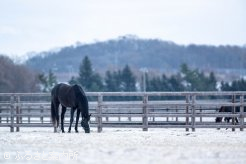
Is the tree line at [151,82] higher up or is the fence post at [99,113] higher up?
the tree line at [151,82]

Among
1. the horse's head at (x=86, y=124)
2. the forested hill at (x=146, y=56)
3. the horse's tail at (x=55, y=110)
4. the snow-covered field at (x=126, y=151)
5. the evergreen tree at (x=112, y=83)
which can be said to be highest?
the forested hill at (x=146, y=56)

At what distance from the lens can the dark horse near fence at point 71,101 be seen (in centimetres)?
1812

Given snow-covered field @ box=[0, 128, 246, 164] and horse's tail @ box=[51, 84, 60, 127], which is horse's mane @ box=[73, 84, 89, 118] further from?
snow-covered field @ box=[0, 128, 246, 164]

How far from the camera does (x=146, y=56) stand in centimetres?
17338

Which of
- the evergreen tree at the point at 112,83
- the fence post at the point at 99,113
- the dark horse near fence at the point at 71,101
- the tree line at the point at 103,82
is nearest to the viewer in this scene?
the dark horse near fence at the point at 71,101

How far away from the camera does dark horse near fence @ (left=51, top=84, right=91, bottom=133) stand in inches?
714

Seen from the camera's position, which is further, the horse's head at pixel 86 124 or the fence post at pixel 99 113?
the fence post at pixel 99 113

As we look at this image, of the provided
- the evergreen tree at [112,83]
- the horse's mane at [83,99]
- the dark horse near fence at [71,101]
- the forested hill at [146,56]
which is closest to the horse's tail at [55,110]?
the dark horse near fence at [71,101]

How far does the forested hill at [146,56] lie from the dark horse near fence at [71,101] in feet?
434

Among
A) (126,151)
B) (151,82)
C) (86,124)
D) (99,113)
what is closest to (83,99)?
(86,124)

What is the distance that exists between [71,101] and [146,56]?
15535cm

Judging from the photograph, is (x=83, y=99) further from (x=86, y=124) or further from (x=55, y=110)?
(x=55, y=110)

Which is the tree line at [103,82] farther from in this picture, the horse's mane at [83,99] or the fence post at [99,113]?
the horse's mane at [83,99]

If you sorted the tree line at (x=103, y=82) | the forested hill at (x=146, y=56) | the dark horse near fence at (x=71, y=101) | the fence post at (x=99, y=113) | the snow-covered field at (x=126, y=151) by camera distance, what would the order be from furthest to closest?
1. the forested hill at (x=146, y=56)
2. the tree line at (x=103, y=82)
3. the fence post at (x=99, y=113)
4. the dark horse near fence at (x=71, y=101)
5. the snow-covered field at (x=126, y=151)
